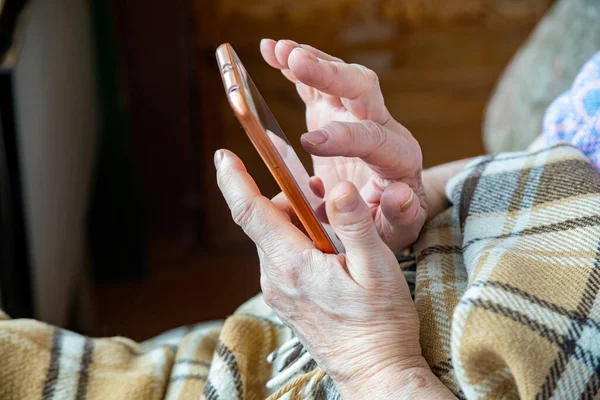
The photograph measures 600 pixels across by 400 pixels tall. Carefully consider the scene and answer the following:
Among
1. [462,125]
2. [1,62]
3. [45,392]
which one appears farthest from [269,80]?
[45,392]

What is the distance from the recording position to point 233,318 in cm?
70

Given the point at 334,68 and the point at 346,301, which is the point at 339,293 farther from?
the point at 334,68

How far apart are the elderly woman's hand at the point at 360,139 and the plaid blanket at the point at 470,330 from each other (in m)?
0.04

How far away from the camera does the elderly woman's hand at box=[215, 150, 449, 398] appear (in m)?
0.54

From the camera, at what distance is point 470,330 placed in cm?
49

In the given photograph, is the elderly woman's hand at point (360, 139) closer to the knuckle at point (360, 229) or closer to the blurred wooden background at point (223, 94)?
the knuckle at point (360, 229)

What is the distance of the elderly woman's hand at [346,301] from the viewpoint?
541 millimetres

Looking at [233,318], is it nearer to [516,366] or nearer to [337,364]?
[337,364]

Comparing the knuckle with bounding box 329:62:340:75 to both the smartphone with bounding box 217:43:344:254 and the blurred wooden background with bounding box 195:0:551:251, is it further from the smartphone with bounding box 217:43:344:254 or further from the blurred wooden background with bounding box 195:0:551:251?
the blurred wooden background with bounding box 195:0:551:251

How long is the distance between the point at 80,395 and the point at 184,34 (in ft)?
3.35

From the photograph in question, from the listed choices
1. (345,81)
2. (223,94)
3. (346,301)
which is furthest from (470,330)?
(223,94)

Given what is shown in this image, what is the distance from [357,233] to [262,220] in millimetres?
87

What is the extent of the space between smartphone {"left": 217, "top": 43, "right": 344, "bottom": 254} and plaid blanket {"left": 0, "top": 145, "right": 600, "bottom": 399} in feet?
0.37

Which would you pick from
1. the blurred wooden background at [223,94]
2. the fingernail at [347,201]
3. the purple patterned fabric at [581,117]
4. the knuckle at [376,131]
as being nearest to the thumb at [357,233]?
the fingernail at [347,201]
